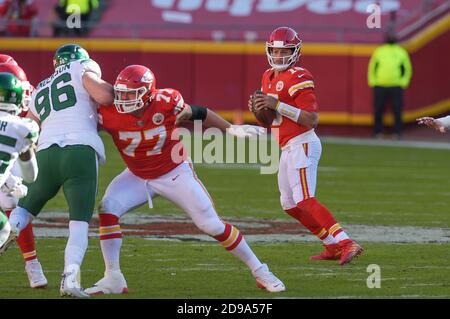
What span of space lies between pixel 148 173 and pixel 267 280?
37.3 inches

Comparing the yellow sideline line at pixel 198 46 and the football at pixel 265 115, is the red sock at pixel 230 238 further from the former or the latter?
the yellow sideline line at pixel 198 46

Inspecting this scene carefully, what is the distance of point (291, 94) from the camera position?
344 inches

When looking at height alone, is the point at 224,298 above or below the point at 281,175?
below

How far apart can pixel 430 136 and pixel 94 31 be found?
568cm

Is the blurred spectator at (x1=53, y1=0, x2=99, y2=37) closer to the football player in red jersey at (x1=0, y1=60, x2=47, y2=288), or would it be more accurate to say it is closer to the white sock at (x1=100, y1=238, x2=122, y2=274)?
the football player in red jersey at (x1=0, y1=60, x2=47, y2=288)

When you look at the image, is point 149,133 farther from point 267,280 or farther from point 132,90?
point 267,280

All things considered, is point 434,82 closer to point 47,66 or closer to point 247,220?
point 47,66

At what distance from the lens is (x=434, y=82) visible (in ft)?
68.1

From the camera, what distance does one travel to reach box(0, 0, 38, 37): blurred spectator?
2016 cm

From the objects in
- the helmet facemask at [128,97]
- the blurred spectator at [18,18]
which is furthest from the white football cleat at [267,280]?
the blurred spectator at [18,18]

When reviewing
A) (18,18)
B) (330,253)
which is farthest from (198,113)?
(18,18)

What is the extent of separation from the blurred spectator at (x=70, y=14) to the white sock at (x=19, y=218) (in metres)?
12.5

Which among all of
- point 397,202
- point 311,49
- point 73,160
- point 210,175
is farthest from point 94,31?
point 73,160

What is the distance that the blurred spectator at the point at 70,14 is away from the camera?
20.0 meters
